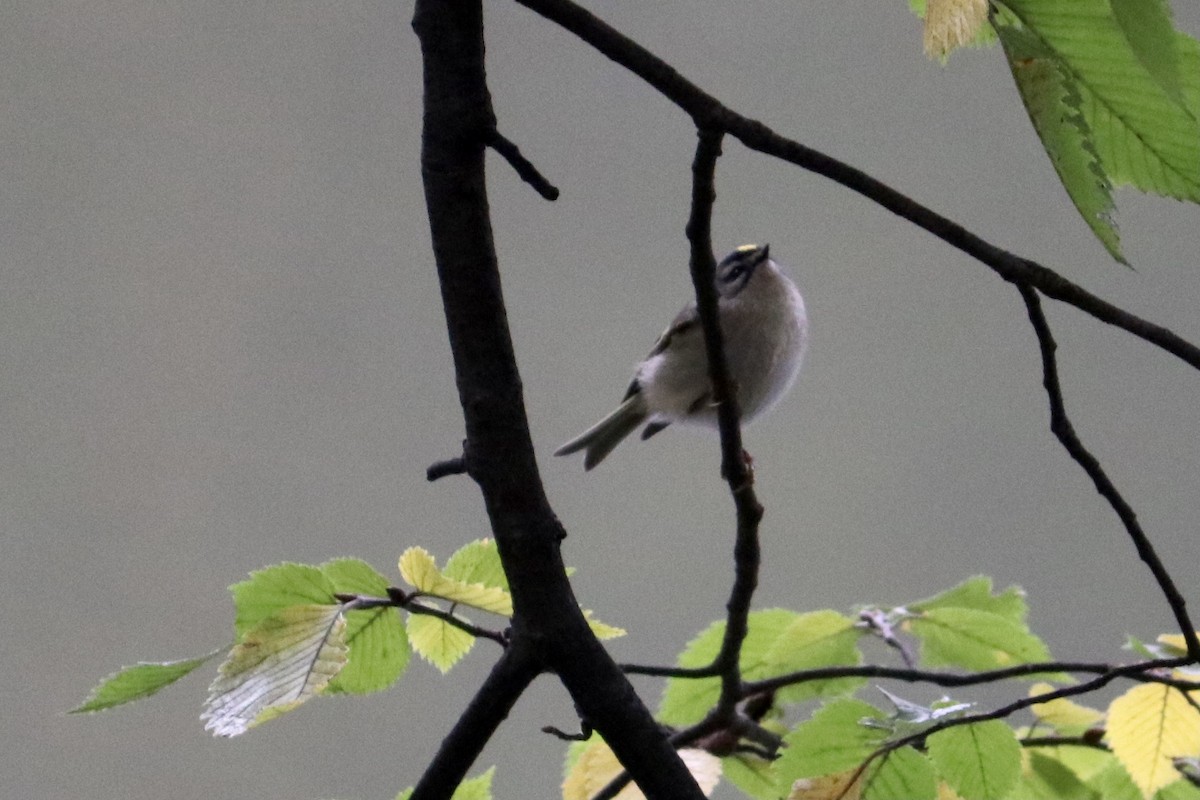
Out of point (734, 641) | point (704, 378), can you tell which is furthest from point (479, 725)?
point (704, 378)

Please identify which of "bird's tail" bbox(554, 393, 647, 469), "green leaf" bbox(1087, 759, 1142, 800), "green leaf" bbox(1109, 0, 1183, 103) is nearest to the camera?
"green leaf" bbox(1109, 0, 1183, 103)

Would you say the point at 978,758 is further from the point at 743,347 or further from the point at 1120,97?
the point at 743,347

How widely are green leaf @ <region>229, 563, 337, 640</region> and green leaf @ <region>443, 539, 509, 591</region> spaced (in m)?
0.06

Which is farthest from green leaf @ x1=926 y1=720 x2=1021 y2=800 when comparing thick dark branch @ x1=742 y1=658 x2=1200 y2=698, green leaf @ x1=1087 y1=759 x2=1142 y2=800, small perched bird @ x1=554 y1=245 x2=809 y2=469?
small perched bird @ x1=554 y1=245 x2=809 y2=469

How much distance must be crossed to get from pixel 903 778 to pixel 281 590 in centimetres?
26

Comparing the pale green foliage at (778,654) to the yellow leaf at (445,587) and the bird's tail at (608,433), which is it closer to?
the yellow leaf at (445,587)

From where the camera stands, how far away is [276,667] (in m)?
0.41

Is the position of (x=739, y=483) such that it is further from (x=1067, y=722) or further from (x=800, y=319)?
(x=800, y=319)

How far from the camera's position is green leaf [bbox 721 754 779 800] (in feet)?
1.99

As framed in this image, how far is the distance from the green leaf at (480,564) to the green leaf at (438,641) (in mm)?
50

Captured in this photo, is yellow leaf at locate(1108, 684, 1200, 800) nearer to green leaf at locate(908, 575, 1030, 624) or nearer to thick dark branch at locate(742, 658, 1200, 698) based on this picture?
thick dark branch at locate(742, 658, 1200, 698)

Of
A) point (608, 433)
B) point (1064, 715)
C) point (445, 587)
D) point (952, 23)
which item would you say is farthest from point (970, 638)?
point (608, 433)

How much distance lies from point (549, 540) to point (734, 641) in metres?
0.20

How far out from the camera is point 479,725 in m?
0.40
